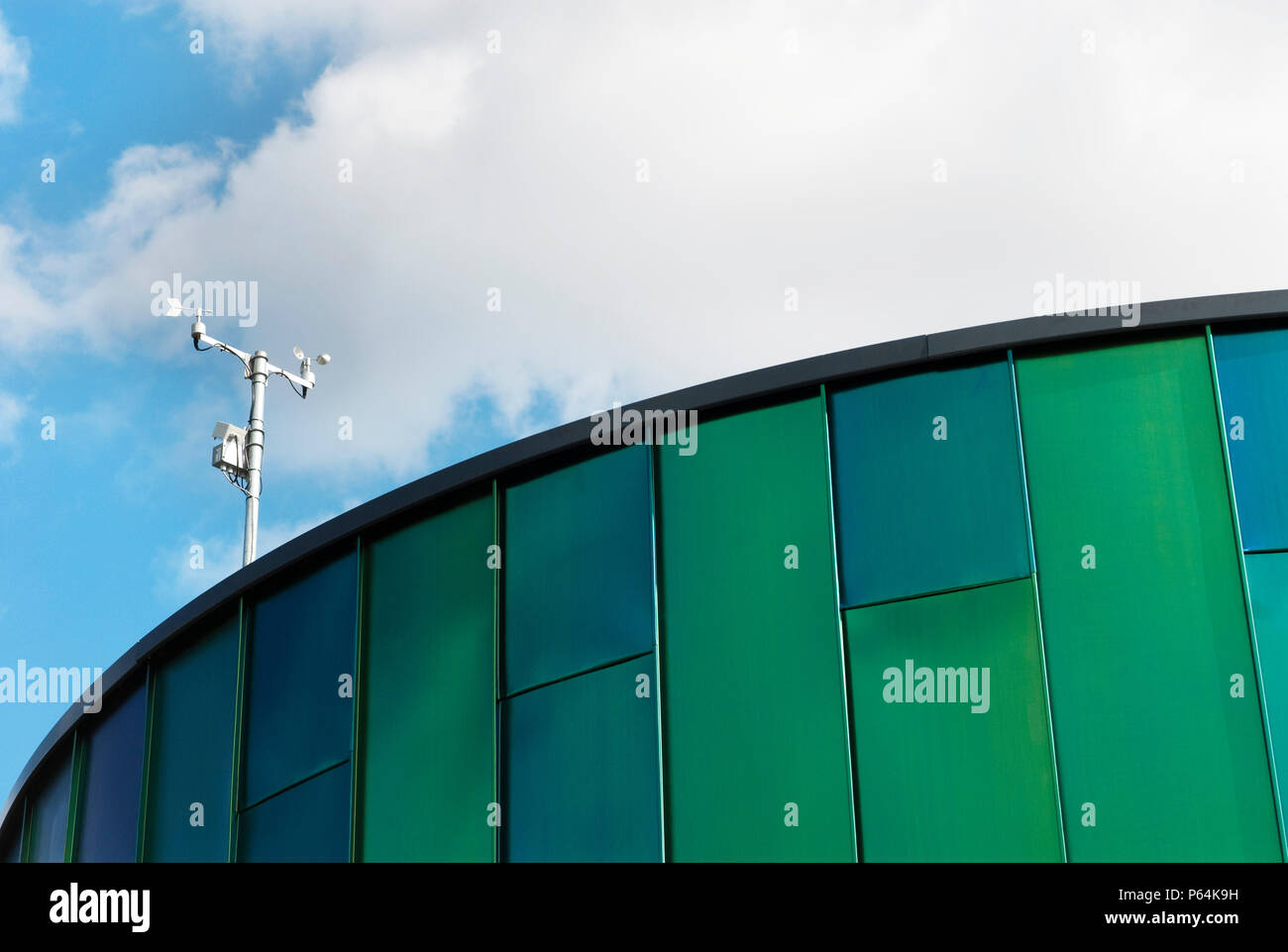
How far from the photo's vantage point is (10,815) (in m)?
20.2

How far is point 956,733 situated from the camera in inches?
444

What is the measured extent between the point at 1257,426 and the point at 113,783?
12.5 meters

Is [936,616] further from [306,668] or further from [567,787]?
[306,668]

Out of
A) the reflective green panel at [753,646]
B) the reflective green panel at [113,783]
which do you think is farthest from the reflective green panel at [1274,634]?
the reflective green panel at [113,783]

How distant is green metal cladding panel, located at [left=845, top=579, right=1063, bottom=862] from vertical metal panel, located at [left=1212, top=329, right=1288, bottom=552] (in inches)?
68.8

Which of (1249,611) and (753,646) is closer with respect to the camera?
(1249,611)

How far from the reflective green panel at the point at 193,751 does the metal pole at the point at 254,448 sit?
8.52 m

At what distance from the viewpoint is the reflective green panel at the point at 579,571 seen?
12.8m

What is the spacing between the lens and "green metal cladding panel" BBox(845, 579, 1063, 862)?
36.2 feet
